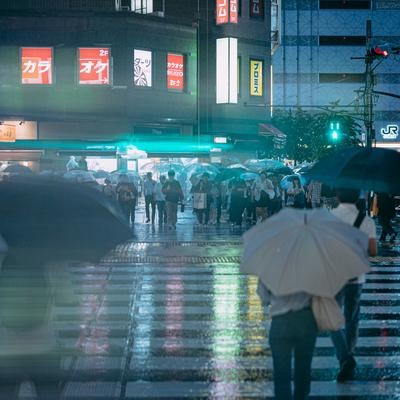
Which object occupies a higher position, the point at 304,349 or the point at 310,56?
the point at 310,56

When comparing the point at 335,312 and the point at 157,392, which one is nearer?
the point at 335,312

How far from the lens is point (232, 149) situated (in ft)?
176

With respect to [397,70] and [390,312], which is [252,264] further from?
[397,70]

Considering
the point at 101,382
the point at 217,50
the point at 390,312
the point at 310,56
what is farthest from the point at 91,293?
the point at 310,56

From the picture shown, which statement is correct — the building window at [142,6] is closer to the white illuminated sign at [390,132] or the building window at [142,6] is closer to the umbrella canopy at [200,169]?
the umbrella canopy at [200,169]

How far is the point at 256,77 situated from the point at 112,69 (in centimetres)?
1016

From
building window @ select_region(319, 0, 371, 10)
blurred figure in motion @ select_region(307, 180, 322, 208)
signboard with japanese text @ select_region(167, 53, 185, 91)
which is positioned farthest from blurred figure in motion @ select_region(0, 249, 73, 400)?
building window @ select_region(319, 0, 371, 10)

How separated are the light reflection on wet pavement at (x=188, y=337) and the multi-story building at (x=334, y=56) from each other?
238 ft

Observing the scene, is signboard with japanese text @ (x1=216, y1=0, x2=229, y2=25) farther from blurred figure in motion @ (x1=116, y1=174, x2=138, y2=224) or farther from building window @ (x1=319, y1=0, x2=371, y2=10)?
building window @ (x1=319, y1=0, x2=371, y2=10)

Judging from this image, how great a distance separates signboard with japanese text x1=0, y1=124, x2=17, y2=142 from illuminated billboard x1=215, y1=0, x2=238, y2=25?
43.7 feet

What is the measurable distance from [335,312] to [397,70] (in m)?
85.8

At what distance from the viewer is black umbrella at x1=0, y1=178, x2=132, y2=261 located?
6.60 m

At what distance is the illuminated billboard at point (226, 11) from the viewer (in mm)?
50219

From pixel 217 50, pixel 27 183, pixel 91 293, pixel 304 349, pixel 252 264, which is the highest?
pixel 217 50
